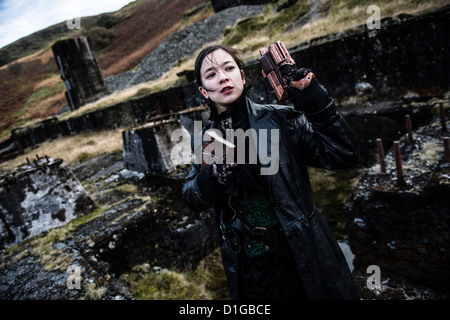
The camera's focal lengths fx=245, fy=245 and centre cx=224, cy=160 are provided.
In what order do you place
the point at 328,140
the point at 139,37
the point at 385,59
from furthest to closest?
the point at 139,37
the point at 385,59
the point at 328,140

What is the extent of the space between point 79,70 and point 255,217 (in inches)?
774

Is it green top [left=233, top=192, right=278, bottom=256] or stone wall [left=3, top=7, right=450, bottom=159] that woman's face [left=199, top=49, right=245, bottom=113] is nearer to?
green top [left=233, top=192, right=278, bottom=256]

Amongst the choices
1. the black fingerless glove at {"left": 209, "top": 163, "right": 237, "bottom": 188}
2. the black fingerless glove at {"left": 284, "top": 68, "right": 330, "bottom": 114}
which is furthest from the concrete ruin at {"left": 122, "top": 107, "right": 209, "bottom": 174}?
the black fingerless glove at {"left": 284, "top": 68, "right": 330, "bottom": 114}

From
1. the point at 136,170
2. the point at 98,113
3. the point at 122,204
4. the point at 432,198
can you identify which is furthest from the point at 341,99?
the point at 98,113

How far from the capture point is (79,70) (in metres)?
16.9

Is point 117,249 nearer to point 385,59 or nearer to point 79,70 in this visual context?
point 385,59

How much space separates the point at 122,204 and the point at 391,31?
20.8 ft

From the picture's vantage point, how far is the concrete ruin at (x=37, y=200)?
2.54m

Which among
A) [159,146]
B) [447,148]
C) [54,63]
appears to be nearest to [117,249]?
[159,146]

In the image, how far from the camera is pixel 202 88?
1450 millimetres

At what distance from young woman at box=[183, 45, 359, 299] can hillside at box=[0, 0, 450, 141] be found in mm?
7384

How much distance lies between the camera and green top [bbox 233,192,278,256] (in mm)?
1417

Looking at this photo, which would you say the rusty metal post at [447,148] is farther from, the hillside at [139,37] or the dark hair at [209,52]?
the hillside at [139,37]

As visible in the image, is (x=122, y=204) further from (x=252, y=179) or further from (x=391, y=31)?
(x=391, y=31)
